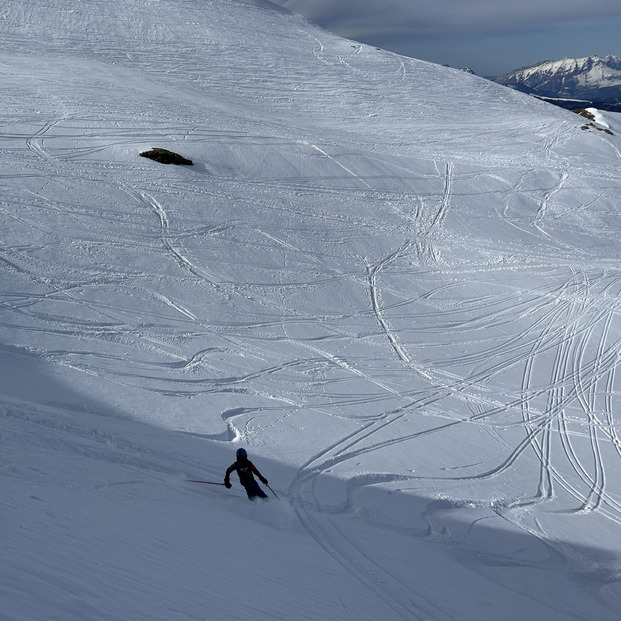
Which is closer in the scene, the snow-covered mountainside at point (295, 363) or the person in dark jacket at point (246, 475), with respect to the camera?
the snow-covered mountainside at point (295, 363)

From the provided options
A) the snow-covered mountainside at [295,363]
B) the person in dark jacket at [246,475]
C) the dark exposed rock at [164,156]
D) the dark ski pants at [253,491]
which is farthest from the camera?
the dark exposed rock at [164,156]

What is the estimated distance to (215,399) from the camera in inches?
A: 516

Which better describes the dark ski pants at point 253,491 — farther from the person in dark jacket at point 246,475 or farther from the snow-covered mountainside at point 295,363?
the snow-covered mountainside at point 295,363

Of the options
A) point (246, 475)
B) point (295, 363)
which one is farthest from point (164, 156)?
point (246, 475)

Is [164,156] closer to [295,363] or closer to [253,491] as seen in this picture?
[295,363]

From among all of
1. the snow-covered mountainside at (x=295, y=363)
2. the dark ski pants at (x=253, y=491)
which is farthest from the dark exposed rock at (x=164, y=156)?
the dark ski pants at (x=253, y=491)

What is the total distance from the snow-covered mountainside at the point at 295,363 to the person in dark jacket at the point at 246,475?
225 millimetres

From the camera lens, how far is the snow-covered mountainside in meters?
7.52

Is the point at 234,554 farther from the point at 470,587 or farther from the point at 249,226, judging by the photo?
the point at 249,226

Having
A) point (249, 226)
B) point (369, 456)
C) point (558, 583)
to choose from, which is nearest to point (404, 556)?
point (558, 583)

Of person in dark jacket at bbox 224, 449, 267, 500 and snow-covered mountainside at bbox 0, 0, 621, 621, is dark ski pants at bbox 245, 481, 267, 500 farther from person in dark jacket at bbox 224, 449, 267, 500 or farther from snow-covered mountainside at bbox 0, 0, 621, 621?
snow-covered mountainside at bbox 0, 0, 621, 621

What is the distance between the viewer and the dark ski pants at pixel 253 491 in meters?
9.29

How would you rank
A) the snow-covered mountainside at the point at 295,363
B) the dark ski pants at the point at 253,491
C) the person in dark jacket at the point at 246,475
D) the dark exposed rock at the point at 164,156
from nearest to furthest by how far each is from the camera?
the snow-covered mountainside at the point at 295,363 → the person in dark jacket at the point at 246,475 → the dark ski pants at the point at 253,491 → the dark exposed rock at the point at 164,156

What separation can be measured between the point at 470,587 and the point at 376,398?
6.32 metres
